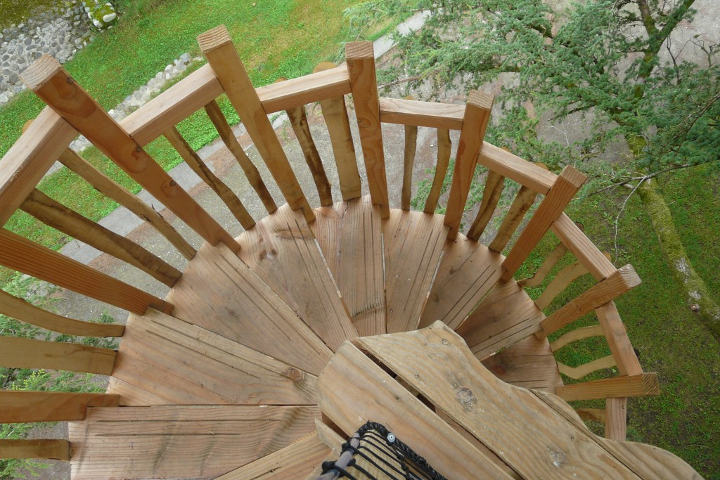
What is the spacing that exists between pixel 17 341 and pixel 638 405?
385cm

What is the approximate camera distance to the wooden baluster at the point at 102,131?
1.36 metres

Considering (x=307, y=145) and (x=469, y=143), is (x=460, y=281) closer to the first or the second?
(x=469, y=143)

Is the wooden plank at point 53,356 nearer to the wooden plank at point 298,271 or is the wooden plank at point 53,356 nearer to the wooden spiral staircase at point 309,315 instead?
the wooden spiral staircase at point 309,315

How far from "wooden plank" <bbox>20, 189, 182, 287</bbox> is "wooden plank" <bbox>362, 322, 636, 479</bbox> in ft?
3.56

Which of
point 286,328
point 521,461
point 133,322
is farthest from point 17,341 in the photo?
point 521,461

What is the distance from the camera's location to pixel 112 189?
6.14 ft

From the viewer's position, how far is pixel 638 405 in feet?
11.9

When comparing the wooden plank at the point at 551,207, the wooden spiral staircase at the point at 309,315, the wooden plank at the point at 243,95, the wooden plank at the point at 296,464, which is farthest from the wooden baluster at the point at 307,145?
the wooden plank at the point at 296,464

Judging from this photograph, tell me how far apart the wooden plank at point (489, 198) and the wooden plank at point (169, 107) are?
4.22ft

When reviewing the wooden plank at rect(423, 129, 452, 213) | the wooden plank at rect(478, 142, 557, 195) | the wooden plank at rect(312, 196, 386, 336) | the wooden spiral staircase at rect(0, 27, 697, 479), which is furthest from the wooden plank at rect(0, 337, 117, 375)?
the wooden plank at rect(478, 142, 557, 195)

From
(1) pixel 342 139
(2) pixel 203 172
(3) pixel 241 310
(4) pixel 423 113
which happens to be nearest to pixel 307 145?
(1) pixel 342 139

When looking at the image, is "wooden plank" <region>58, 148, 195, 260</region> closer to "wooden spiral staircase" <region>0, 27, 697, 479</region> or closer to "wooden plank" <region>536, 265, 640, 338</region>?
"wooden spiral staircase" <region>0, 27, 697, 479</region>

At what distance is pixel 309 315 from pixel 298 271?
233 millimetres

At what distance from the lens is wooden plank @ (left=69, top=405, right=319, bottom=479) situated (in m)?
1.88
